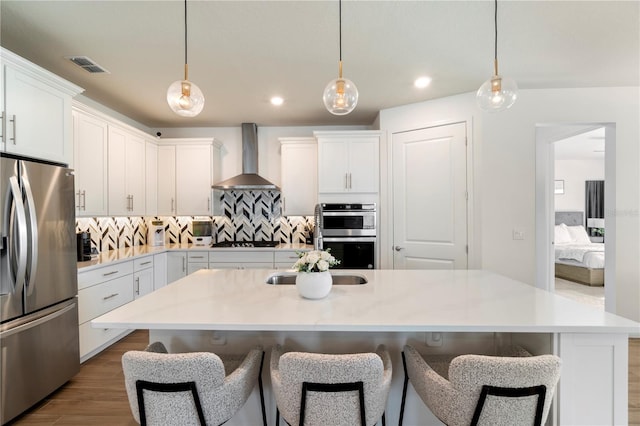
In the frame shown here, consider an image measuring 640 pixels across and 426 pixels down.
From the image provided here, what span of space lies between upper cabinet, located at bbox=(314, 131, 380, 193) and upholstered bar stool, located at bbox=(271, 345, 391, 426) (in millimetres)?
2759

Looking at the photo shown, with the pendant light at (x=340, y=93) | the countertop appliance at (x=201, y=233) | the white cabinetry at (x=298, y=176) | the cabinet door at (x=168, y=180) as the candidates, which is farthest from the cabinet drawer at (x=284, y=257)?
the pendant light at (x=340, y=93)

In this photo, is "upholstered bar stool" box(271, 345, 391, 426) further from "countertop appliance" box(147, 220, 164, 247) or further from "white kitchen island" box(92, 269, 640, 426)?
"countertop appliance" box(147, 220, 164, 247)

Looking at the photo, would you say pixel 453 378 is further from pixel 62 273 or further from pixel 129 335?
pixel 129 335

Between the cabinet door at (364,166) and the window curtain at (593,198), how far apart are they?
6.99 meters

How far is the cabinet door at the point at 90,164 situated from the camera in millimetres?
2748

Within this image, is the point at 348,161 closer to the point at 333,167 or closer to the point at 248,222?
the point at 333,167

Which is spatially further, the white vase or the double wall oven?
the double wall oven

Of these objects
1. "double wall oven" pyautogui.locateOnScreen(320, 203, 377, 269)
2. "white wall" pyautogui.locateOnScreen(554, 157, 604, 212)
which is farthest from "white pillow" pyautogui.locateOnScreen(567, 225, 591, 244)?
"double wall oven" pyautogui.locateOnScreen(320, 203, 377, 269)

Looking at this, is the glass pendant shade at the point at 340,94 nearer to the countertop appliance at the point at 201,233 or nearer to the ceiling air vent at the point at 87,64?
the ceiling air vent at the point at 87,64

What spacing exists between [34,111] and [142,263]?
71.8 inches

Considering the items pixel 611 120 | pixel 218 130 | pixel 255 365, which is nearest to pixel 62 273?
pixel 255 365

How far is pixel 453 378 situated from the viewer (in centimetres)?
108

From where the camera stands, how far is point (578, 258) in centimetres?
533

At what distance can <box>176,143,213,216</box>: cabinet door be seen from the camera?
404cm
